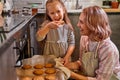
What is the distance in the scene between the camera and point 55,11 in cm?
181

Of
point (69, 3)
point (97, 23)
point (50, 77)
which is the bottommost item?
point (50, 77)

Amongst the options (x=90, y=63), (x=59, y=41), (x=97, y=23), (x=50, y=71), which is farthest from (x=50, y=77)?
(x=59, y=41)

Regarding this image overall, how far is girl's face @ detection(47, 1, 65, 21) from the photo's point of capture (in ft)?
5.95

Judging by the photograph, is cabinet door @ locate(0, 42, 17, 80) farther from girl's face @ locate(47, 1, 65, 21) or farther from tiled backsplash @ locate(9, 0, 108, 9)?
tiled backsplash @ locate(9, 0, 108, 9)

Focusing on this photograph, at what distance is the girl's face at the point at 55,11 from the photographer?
1.81 metres

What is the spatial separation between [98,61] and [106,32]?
0.64 ft

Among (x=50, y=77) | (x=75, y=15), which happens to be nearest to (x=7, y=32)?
(x=50, y=77)

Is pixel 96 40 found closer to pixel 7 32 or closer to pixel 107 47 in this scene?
pixel 107 47

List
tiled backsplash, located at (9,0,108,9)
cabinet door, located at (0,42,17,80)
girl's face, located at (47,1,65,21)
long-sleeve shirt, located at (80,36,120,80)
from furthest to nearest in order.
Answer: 1. tiled backsplash, located at (9,0,108,9)
2. girl's face, located at (47,1,65,21)
3. long-sleeve shirt, located at (80,36,120,80)
4. cabinet door, located at (0,42,17,80)

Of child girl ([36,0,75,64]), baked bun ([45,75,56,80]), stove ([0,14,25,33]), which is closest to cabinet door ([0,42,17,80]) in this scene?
stove ([0,14,25,33])

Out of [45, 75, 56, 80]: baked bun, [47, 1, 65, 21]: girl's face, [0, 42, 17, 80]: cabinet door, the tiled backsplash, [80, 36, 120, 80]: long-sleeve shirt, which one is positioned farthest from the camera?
the tiled backsplash

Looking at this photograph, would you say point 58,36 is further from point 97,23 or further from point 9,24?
point 9,24

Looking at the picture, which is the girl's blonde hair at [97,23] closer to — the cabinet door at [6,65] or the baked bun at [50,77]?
the baked bun at [50,77]

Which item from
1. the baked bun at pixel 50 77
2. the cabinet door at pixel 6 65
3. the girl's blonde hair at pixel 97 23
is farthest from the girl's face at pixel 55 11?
the cabinet door at pixel 6 65
